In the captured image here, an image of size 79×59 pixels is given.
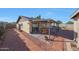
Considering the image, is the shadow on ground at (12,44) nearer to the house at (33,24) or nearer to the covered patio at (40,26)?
the house at (33,24)

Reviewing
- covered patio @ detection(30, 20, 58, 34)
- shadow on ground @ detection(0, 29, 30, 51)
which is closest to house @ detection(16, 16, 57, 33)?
covered patio @ detection(30, 20, 58, 34)

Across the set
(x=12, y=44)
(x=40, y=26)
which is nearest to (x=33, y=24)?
(x=40, y=26)

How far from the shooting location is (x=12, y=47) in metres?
7.48

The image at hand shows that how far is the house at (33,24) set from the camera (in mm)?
7473

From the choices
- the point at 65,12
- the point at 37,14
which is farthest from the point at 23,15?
the point at 65,12

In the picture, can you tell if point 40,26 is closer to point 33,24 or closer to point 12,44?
point 33,24

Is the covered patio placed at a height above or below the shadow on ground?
above

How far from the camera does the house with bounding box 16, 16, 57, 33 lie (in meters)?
7.47

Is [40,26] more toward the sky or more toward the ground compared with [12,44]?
more toward the sky

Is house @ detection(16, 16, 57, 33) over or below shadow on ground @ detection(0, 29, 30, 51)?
over

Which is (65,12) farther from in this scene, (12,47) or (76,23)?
(12,47)

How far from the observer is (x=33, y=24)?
751 cm

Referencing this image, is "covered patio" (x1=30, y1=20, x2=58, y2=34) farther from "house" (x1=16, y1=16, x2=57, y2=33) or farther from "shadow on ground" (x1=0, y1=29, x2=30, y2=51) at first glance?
"shadow on ground" (x1=0, y1=29, x2=30, y2=51)

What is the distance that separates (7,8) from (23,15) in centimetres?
29
